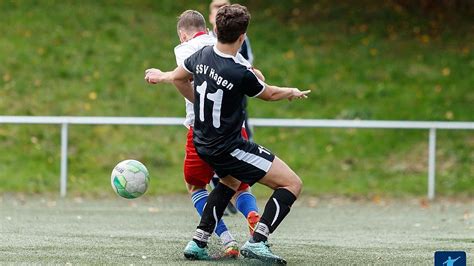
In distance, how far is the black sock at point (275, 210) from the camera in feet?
23.2

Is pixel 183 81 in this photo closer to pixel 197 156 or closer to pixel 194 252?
pixel 197 156

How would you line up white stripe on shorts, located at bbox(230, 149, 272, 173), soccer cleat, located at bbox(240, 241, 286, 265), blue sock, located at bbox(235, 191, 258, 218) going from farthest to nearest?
blue sock, located at bbox(235, 191, 258, 218) < white stripe on shorts, located at bbox(230, 149, 272, 173) < soccer cleat, located at bbox(240, 241, 286, 265)

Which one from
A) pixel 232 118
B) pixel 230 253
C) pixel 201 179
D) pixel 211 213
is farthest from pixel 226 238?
pixel 232 118

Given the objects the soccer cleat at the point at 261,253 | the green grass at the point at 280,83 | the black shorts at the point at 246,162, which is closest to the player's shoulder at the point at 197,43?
the black shorts at the point at 246,162

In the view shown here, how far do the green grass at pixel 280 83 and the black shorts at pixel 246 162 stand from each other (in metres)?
7.22

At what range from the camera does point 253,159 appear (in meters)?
7.02

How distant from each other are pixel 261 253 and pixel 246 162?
1.96 ft

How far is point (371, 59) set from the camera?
61.0 ft

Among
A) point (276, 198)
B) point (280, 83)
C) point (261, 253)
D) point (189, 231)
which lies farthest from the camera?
point (280, 83)

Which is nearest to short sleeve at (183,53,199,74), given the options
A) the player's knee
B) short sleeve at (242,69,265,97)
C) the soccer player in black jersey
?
the soccer player in black jersey

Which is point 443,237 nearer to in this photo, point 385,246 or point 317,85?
point 385,246

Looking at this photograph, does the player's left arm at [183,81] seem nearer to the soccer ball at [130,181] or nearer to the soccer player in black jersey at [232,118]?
the soccer player in black jersey at [232,118]

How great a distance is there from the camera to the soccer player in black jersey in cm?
690

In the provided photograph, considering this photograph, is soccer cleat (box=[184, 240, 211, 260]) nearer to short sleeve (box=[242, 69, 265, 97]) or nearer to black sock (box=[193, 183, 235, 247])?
black sock (box=[193, 183, 235, 247])
